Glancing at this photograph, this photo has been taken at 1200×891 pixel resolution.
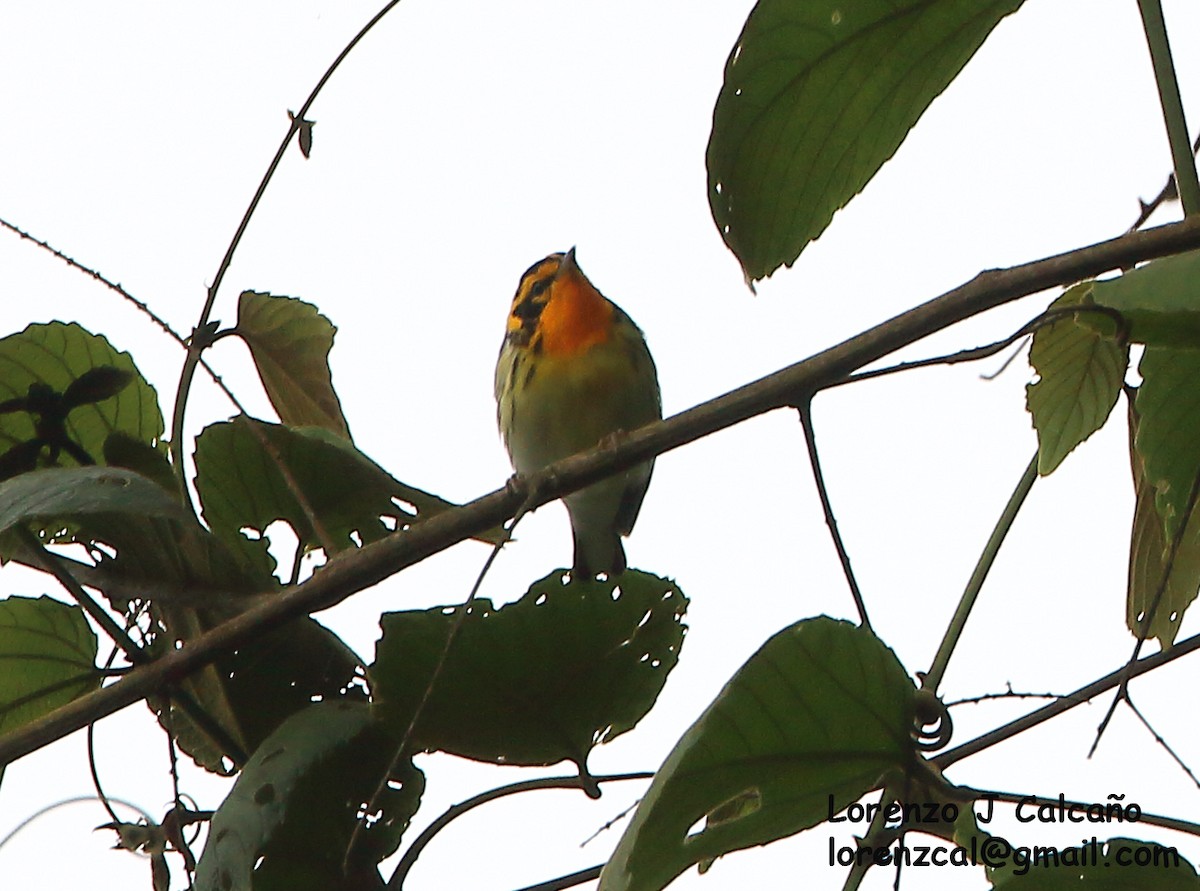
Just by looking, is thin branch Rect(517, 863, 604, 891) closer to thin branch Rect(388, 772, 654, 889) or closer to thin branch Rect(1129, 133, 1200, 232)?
thin branch Rect(388, 772, 654, 889)

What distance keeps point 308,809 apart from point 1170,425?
0.69 meters

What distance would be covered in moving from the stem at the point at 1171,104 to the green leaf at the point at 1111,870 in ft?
1.50

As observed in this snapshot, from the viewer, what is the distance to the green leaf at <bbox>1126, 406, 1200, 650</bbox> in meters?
1.35

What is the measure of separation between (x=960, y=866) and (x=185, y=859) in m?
0.64

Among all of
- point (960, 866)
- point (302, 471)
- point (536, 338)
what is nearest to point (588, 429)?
point (536, 338)

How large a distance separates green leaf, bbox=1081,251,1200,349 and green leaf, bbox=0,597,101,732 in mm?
870

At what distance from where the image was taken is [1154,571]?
4.53ft

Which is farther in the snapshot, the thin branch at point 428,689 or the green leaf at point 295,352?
the green leaf at point 295,352

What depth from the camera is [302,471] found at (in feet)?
4.05

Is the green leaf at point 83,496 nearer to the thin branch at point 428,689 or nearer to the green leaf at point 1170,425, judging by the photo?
the thin branch at point 428,689

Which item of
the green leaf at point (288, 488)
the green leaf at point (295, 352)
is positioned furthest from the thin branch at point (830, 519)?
the green leaf at point (295, 352)

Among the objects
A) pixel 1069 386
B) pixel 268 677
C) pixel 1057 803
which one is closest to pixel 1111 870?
pixel 1057 803

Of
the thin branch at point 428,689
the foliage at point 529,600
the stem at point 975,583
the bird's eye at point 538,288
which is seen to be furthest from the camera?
the bird's eye at point 538,288

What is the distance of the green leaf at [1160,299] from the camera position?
80 centimetres
